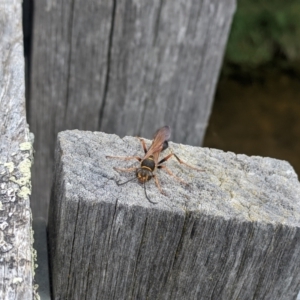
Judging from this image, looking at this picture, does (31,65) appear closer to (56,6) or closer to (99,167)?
(56,6)

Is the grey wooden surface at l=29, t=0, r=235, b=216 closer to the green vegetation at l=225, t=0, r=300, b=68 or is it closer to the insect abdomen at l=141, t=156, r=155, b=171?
the insect abdomen at l=141, t=156, r=155, b=171

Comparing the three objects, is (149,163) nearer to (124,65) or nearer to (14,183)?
(14,183)

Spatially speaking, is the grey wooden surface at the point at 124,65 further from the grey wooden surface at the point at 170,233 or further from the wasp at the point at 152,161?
the grey wooden surface at the point at 170,233

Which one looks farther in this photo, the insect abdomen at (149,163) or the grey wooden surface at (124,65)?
the grey wooden surface at (124,65)

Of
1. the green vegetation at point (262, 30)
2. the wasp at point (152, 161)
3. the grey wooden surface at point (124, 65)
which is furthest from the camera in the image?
the green vegetation at point (262, 30)

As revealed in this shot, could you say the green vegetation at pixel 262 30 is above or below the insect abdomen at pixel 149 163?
below

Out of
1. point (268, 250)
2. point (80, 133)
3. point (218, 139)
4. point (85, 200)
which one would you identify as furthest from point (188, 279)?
point (218, 139)

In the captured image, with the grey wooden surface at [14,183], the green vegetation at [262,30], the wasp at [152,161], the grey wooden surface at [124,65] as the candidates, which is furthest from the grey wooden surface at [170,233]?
the green vegetation at [262,30]
